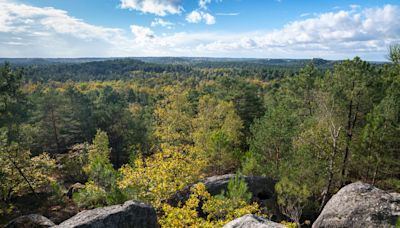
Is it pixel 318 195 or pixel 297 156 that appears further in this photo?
pixel 318 195

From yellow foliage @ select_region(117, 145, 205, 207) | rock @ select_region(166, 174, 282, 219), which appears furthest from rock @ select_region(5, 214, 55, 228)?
rock @ select_region(166, 174, 282, 219)

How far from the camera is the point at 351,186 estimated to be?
1447cm

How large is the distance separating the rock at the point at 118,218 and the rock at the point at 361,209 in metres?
8.19

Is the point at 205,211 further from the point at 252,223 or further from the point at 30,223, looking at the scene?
the point at 30,223

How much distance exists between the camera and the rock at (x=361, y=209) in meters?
12.5

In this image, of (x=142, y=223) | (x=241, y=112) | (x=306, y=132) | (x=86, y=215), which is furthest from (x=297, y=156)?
(x=241, y=112)

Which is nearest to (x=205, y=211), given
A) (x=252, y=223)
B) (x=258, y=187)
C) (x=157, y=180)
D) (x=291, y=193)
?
(x=157, y=180)

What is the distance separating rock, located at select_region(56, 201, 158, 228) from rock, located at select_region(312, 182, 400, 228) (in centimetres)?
819

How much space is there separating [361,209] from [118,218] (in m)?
10.4

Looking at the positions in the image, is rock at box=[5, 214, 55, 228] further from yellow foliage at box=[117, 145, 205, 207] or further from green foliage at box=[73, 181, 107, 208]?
yellow foliage at box=[117, 145, 205, 207]

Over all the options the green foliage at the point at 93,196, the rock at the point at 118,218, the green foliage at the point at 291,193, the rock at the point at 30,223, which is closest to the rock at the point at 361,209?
the green foliage at the point at 291,193

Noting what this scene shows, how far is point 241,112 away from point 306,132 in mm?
16882

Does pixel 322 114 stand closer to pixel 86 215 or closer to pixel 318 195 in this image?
pixel 318 195

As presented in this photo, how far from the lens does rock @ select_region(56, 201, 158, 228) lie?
416 inches
